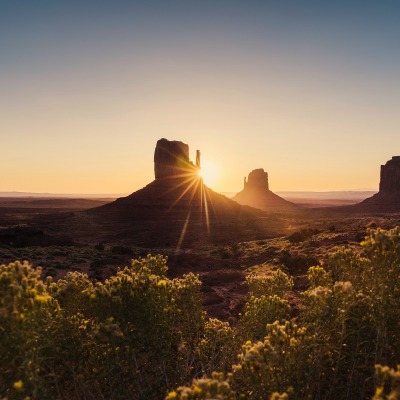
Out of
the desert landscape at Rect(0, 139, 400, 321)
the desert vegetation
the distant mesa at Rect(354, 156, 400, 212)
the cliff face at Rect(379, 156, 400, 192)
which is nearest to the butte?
the desert landscape at Rect(0, 139, 400, 321)

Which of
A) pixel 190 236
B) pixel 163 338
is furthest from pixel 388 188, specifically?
pixel 163 338

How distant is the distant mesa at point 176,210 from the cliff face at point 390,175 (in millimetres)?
80059

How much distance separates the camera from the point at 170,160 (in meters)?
127

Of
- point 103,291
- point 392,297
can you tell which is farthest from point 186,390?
point 392,297

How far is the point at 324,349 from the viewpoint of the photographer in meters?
6.48

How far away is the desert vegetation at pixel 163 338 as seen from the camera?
4.99 metres

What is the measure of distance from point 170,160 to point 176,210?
31.4m

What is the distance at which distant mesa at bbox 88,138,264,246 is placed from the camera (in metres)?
72.1

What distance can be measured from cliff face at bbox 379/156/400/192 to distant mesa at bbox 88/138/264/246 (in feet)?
263

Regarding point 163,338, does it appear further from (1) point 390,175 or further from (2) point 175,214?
(1) point 390,175

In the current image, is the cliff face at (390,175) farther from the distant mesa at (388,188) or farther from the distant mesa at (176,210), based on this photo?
the distant mesa at (176,210)

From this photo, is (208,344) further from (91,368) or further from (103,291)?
(103,291)

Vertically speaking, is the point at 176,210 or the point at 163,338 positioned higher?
the point at 163,338

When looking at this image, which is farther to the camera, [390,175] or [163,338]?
[390,175]
